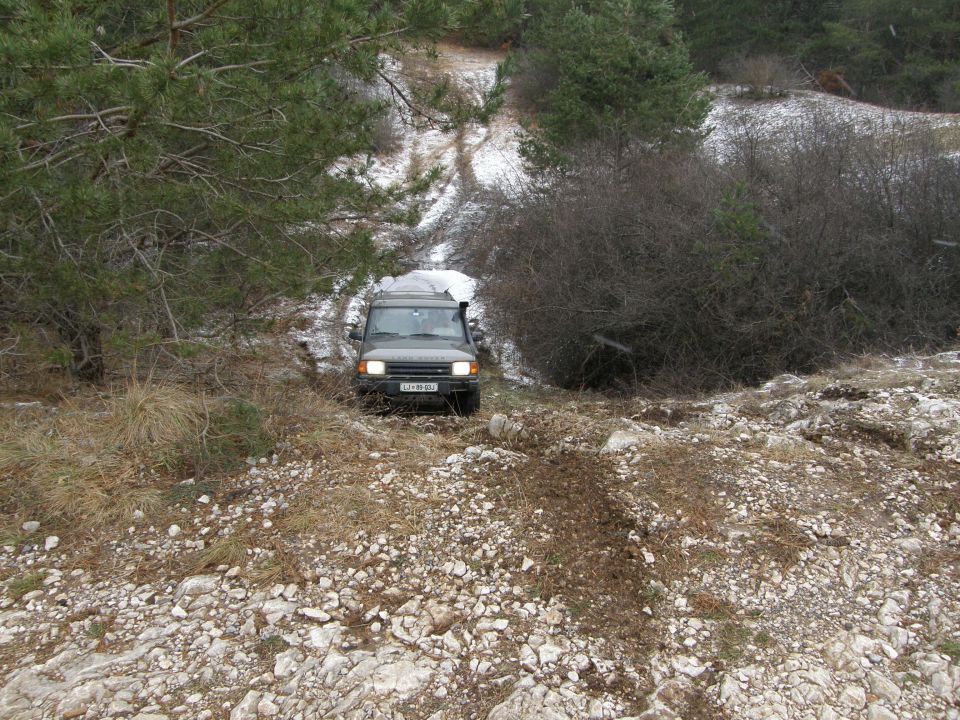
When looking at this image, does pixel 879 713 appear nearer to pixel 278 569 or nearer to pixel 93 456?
pixel 278 569

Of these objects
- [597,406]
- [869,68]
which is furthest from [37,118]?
[869,68]

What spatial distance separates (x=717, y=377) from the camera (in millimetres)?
11172

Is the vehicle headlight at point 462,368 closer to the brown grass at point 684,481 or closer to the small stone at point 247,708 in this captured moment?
the brown grass at point 684,481

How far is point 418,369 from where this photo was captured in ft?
26.9

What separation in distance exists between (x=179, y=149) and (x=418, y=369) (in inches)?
Answer: 137

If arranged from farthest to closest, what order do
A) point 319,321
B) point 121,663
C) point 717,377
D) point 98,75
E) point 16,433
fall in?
point 319,321 → point 717,377 → point 16,433 → point 98,75 → point 121,663

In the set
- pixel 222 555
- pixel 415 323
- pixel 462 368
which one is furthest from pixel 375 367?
pixel 222 555

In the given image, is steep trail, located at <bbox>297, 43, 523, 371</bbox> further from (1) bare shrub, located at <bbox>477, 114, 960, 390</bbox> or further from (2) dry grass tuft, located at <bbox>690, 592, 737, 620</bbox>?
(2) dry grass tuft, located at <bbox>690, 592, 737, 620</bbox>

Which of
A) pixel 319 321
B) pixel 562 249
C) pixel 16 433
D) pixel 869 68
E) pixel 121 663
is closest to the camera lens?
pixel 121 663

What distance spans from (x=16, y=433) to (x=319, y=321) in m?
9.80

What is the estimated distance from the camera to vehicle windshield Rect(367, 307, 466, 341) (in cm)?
912

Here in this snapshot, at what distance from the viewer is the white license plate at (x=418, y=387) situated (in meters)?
8.16

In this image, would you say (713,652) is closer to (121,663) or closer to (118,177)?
(121,663)

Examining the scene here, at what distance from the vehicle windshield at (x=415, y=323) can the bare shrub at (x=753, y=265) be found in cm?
335
